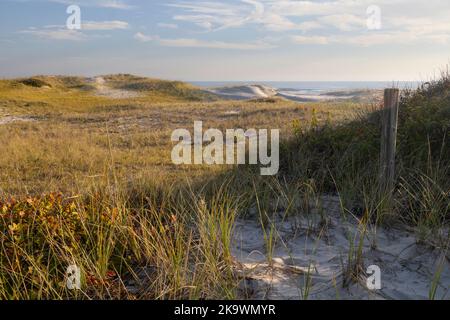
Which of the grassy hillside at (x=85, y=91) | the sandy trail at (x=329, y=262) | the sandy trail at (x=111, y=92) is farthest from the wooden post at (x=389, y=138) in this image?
the sandy trail at (x=111, y=92)

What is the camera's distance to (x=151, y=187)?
18.6 feet

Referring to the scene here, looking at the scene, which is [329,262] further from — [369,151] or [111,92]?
[111,92]

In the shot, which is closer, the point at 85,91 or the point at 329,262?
the point at 329,262

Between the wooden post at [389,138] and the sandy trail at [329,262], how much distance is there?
685 mm

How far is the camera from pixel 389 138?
536 centimetres

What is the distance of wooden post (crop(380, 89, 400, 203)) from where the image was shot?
5211 mm

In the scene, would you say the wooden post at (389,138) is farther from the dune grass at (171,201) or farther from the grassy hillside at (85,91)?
the grassy hillside at (85,91)

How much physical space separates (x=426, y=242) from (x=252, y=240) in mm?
1667

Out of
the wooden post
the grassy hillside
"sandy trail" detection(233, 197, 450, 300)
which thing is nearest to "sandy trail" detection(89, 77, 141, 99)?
the grassy hillside

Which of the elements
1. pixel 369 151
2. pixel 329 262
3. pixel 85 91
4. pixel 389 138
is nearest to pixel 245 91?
pixel 85 91

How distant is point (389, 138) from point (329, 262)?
2128 mm

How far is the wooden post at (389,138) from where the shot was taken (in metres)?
5.21

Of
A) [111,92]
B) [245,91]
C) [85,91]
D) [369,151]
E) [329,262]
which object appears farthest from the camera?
[245,91]
